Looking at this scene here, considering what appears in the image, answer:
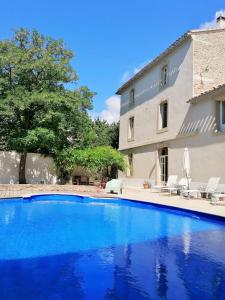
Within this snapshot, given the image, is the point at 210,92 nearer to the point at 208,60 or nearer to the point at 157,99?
the point at 208,60

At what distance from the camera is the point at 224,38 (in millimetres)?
20312

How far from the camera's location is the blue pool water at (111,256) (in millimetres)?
4598

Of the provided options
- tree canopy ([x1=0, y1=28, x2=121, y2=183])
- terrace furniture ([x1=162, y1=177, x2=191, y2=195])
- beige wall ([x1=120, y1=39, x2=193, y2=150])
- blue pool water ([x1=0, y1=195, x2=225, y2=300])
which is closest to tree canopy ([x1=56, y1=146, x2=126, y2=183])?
tree canopy ([x1=0, y1=28, x2=121, y2=183])

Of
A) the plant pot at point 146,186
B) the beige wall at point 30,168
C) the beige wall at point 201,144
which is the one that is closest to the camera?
the beige wall at point 201,144

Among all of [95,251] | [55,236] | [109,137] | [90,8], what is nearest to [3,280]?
[95,251]

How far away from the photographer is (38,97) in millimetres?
18516

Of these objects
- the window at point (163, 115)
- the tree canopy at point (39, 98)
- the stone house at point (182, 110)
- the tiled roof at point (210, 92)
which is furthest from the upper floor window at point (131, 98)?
the tiled roof at point (210, 92)

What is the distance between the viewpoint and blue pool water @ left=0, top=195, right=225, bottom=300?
15.1 feet

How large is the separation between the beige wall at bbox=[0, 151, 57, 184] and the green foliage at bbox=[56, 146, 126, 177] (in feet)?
3.48

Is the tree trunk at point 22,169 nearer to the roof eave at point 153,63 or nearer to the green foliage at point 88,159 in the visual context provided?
the green foliage at point 88,159

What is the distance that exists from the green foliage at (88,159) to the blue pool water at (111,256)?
28.0 feet

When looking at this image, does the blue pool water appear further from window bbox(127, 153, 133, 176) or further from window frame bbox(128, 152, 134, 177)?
window bbox(127, 153, 133, 176)

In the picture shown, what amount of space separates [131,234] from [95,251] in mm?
2211

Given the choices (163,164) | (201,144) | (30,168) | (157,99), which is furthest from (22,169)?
(201,144)
